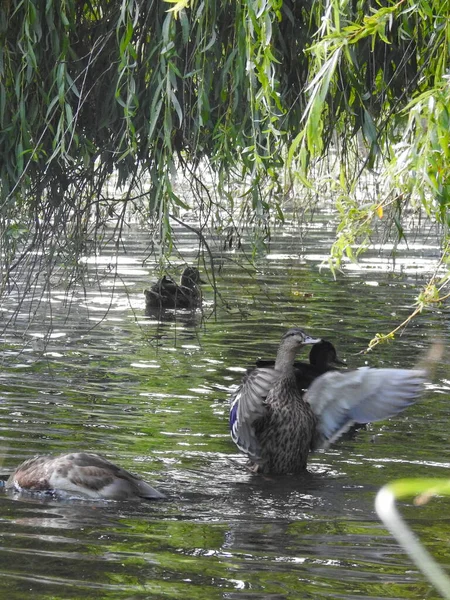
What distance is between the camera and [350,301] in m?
14.3

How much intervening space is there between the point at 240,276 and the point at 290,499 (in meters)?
10.7

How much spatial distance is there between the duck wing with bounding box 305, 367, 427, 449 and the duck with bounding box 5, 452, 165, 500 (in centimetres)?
162

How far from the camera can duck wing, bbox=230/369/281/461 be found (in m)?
6.35

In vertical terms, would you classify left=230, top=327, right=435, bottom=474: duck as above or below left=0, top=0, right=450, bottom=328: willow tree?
below

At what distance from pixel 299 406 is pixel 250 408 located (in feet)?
2.05

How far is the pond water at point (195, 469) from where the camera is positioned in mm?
4152

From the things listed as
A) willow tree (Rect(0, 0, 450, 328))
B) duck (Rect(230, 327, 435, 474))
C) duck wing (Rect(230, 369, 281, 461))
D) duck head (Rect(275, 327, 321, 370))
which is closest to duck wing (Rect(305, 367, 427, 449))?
duck (Rect(230, 327, 435, 474))

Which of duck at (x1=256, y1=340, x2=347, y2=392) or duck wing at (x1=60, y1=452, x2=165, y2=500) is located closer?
duck wing at (x1=60, y1=452, x2=165, y2=500)

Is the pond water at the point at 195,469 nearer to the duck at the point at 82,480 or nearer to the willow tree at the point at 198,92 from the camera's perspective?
the duck at the point at 82,480

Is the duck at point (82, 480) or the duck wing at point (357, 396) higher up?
the duck wing at point (357, 396)

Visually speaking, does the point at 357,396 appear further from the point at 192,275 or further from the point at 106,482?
the point at 192,275

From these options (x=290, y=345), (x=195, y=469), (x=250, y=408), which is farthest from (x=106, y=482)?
(x=290, y=345)

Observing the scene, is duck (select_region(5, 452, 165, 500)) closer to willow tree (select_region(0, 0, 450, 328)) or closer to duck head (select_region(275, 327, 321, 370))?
willow tree (select_region(0, 0, 450, 328))

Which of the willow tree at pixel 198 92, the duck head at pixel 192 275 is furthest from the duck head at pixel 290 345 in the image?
the willow tree at pixel 198 92
